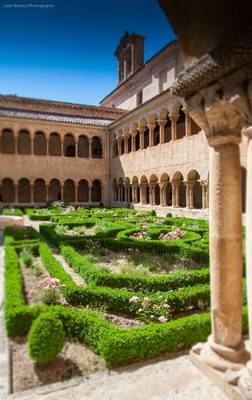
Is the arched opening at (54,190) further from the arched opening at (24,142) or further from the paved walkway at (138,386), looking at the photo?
the paved walkway at (138,386)

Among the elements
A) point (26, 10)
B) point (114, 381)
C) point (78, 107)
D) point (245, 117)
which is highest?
point (78, 107)

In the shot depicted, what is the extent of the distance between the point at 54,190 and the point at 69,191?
1441 millimetres

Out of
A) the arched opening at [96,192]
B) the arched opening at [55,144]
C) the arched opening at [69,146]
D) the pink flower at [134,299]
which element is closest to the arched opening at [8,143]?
the arched opening at [55,144]

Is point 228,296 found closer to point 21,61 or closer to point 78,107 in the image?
point 21,61

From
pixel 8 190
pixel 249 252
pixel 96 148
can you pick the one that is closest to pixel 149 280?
pixel 249 252

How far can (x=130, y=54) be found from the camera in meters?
30.3

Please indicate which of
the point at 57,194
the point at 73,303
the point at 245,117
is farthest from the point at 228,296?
the point at 57,194

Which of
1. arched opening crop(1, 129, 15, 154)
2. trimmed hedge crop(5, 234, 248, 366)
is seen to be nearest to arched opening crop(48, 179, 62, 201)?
arched opening crop(1, 129, 15, 154)

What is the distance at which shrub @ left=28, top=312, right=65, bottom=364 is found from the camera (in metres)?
3.68

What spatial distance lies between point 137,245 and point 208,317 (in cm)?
550

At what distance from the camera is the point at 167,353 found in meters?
4.05

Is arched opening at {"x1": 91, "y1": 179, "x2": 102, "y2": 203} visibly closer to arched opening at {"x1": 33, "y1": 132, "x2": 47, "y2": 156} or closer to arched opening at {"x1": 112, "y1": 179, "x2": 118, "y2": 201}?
arched opening at {"x1": 112, "y1": 179, "x2": 118, "y2": 201}

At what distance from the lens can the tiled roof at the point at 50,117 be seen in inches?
986

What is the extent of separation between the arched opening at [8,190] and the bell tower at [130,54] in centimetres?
1556
